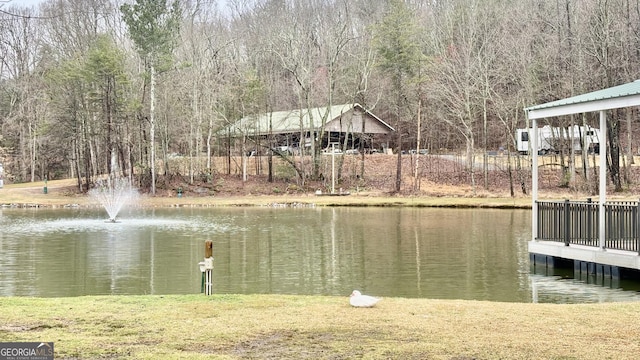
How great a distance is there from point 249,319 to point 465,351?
2.95 m

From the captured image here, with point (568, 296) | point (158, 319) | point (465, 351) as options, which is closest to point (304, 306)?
point (158, 319)

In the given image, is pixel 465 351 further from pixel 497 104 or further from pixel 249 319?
pixel 497 104

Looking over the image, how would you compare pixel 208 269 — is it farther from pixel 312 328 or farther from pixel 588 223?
pixel 588 223

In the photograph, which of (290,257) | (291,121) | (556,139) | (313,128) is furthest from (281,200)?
(290,257)

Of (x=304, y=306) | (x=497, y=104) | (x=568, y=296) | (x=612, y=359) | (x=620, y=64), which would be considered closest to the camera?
(x=612, y=359)

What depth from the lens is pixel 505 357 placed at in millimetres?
6953

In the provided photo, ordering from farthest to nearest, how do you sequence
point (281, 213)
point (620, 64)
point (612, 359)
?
point (620, 64)
point (281, 213)
point (612, 359)

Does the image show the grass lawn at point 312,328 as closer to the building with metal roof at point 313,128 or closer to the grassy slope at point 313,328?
the grassy slope at point 313,328

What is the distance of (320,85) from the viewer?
57.0 metres

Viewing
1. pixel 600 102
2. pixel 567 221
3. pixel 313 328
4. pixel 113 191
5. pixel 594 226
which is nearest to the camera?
pixel 313 328

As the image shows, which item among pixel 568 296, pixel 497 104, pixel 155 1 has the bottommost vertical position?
pixel 568 296

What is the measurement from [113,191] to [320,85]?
18.6 metres

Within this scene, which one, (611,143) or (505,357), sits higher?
(611,143)

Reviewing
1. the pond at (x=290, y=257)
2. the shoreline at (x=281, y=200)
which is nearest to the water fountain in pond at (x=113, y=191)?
the shoreline at (x=281, y=200)
